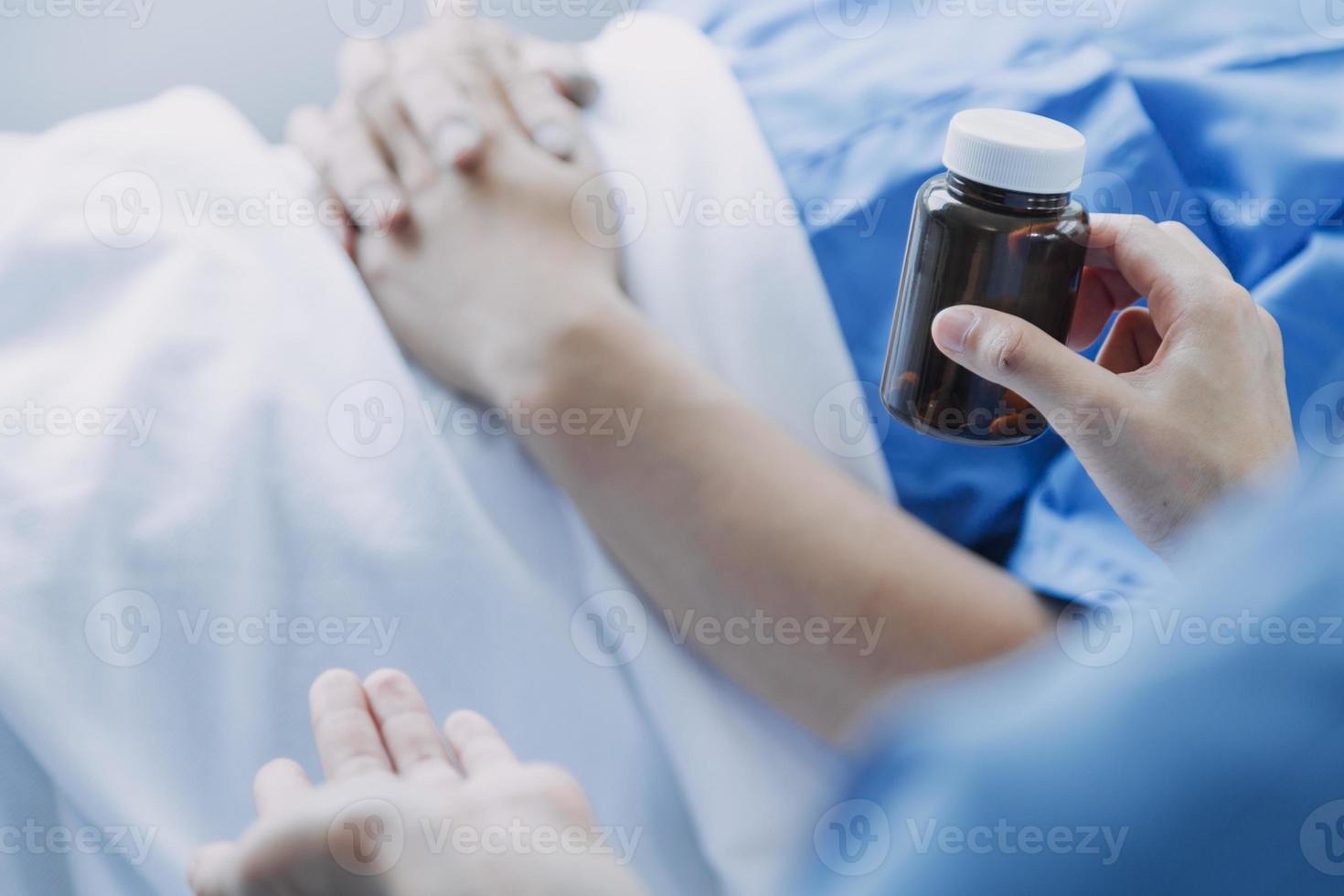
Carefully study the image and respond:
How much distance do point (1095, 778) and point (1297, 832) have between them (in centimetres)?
5

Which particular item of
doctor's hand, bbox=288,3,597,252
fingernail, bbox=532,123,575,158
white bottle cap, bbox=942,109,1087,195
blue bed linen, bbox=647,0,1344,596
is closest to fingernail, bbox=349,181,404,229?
doctor's hand, bbox=288,3,597,252

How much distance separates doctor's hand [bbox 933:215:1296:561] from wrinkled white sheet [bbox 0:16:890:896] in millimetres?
170

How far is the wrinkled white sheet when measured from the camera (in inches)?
23.5

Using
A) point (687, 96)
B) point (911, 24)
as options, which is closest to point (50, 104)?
point (687, 96)

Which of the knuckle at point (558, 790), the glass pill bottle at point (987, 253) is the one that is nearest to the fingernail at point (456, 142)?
the glass pill bottle at point (987, 253)

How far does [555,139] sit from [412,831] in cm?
49

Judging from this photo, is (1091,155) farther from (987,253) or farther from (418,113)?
(418,113)

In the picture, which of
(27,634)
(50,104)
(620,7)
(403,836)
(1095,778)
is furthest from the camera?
(620,7)

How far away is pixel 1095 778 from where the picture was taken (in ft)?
0.82

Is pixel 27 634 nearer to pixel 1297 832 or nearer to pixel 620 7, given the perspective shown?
pixel 1297 832

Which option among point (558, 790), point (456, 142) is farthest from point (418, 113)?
point (558, 790)

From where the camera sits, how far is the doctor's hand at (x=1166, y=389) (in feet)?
1.78

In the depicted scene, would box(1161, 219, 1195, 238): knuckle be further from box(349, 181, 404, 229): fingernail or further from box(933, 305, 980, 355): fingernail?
box(349, 181, 404, 229): fingernail

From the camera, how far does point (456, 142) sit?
0.74m
